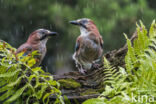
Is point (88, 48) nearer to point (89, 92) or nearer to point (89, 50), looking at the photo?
point (89, 50)

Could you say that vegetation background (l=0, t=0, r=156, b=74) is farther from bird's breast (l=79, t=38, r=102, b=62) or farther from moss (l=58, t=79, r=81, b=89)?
moss (l=58, t=79, r=81, b=89)

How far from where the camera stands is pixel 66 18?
7.66 metres

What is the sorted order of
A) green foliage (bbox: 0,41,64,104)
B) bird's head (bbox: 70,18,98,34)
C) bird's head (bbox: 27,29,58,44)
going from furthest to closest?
bird's head (bbox: 27,29,58,44)
bird's head (bbox: 70,18,98,34)
green foliage (bbox: 0,41,64,104)

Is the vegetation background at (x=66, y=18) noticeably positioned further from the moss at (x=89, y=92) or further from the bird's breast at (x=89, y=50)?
the moss at (x=89, y=92)

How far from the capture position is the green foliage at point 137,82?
1.55 m

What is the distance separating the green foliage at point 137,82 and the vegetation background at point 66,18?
4.83 metres

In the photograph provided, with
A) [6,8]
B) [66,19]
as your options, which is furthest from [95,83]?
[6,8]

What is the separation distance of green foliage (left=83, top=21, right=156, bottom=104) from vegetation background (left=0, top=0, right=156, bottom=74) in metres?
4.83

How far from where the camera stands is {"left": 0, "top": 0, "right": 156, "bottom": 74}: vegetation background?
7.02m

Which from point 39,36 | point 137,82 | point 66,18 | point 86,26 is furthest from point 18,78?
point 66,18

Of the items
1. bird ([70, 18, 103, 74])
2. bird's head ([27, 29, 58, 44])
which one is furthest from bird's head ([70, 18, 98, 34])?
bird's head ([27, 29, 58, 44])

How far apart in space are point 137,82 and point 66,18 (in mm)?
6001

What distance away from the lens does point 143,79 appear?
1.70 meters

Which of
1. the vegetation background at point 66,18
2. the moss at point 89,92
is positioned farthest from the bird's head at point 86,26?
the moss at point 89,92
